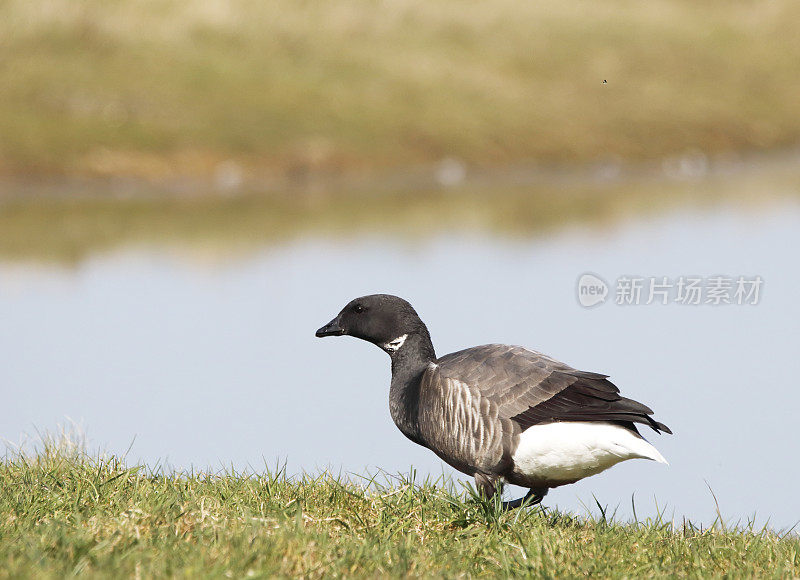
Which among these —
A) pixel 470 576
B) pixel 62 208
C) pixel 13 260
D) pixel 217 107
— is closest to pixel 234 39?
pixel 217 107

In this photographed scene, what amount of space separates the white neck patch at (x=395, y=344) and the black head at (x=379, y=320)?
0.06 ft

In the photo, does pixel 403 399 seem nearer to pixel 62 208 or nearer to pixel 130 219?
pixel 130 219

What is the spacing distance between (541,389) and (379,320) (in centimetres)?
188

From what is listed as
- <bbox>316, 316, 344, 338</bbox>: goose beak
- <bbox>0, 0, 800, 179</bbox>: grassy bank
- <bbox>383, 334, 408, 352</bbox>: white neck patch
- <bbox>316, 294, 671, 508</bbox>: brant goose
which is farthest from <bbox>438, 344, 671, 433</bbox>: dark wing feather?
<bbox>0, 0, 800, 179</bbox>: grassy bank

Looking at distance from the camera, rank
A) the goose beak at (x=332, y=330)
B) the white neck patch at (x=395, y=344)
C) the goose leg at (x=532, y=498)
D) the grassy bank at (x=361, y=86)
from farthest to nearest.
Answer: the grassy bank at (x=361, y=86)
the goose beak at (x=332, y=330)
the white neck patch at (x=395, y=344)
the goose leg at (x=532, y=498)

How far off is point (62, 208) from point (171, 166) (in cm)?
485

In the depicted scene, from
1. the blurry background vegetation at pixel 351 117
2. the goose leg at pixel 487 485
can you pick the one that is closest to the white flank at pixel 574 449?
the goose leg at pixel 487 485

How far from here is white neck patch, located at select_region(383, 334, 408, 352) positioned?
10117 mm

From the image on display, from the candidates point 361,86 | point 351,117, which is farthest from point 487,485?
point 361,86

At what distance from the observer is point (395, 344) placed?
10.2m

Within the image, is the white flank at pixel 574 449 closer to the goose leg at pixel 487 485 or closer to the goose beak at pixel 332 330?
the goose leg at pixel 487 485

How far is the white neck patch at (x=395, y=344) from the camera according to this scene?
1012 cm

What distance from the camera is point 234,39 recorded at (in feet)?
172

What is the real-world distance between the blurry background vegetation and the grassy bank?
13cm
